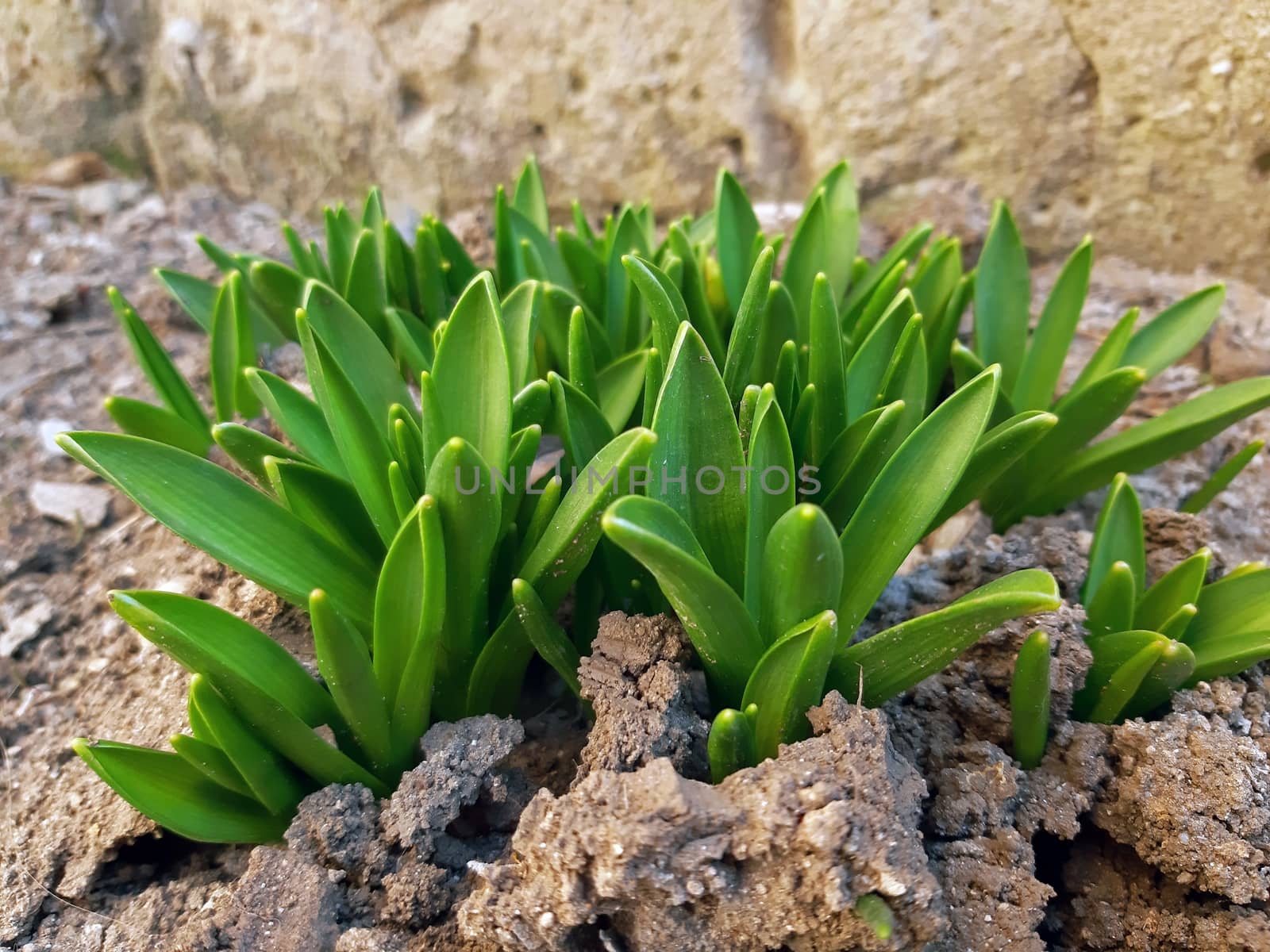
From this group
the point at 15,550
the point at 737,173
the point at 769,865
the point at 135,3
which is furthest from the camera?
the point at 135,3

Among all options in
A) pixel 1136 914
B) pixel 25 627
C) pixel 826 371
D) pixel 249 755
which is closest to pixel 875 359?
pixel 826 371

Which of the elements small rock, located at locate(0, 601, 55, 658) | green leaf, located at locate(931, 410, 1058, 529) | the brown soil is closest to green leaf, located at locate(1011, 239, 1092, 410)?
the brown soil

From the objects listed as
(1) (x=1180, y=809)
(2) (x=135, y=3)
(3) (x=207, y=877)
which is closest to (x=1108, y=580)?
(1) (x=1180, y=809)

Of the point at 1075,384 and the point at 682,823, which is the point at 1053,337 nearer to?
the point at 1075,384

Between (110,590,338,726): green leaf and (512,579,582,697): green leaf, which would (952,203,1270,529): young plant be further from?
(110,590,338,726): green leaf

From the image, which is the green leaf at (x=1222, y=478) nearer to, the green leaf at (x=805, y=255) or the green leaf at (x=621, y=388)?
the green leaf at (x=805, y=255)

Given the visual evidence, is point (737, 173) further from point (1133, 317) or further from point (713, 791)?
point (713, 791)
